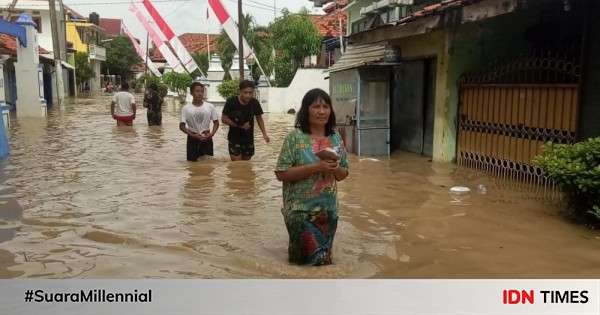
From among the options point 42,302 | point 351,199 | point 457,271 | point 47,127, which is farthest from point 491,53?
point 47,127

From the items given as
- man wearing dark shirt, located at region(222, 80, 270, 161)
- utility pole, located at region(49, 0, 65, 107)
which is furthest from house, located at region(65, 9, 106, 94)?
man wearing dark shirt, located at region(222, 80, 270, 161)

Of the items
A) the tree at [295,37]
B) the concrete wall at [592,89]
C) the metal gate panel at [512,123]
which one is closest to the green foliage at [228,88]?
the tree at [295,37]

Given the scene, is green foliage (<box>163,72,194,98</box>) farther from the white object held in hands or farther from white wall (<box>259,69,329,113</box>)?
the white object held in hands

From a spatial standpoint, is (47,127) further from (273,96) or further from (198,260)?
(198,260)

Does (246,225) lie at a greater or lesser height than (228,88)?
lesser

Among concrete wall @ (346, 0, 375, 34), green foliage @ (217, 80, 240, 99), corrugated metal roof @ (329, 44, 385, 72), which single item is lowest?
green foliage @ (217, 80, 240, 99)

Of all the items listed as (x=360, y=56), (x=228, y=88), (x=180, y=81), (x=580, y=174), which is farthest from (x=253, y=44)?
(x=580, y=174)

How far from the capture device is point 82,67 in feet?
153

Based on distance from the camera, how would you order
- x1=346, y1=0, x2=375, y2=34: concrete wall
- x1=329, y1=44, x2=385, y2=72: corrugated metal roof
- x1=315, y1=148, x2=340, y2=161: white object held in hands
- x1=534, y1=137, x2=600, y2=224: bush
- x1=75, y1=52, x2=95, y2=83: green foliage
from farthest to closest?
x1=75, y1=52, x2=95, y2=83: green foliage → x1=346, y1=0, x2=375, y2=34: concrete wall → x1=329, y1=44, x2=385, y2=72: corrugated metal roof → x1=534, y1=137, x2=600, y2=224: bush → x1=315, y1=148, x2=340, y2=161: white object held in hands

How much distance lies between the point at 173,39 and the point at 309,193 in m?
29.3

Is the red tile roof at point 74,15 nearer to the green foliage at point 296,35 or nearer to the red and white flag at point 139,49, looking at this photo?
the red and white flag at point 139,49

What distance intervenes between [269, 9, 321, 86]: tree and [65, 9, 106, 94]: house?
20.6 metres

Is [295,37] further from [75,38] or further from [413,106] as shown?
[75,38]

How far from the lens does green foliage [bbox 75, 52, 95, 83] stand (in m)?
46.1
